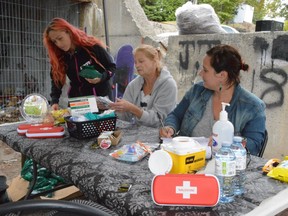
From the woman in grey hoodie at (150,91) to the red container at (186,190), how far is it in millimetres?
1191

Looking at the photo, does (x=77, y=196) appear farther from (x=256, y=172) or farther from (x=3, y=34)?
(x=3, y=34)

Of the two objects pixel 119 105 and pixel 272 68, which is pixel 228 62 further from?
pixel 272 68

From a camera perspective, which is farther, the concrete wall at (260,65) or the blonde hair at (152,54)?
the concrete wall at (260,65)

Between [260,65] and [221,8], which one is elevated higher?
[221,8]

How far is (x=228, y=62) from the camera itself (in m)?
1.83

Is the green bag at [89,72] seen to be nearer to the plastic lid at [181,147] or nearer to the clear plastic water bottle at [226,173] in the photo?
the plastic lid at [181,147]

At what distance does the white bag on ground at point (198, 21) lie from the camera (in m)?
3.69

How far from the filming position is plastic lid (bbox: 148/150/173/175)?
117 cm

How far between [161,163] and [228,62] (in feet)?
3.02

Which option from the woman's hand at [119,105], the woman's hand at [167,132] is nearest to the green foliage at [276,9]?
the woman's hand at [119,105]

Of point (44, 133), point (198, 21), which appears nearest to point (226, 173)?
point (44, 133)

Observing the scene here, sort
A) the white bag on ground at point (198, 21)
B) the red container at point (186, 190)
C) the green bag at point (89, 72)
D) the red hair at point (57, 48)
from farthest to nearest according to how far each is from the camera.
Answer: the white bag on ground at point (198, 21) → the red hair at point (57, 48) → the green bag at point (89, 72) → the red container at point (186, 190)

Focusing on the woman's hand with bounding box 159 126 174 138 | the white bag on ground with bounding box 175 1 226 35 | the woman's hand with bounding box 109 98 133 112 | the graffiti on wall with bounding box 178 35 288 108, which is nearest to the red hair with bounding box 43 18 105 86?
the woman's hand with bounding box 109 98 133 112

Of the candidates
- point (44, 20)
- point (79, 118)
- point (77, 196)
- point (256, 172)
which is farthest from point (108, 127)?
point (44, 20)
